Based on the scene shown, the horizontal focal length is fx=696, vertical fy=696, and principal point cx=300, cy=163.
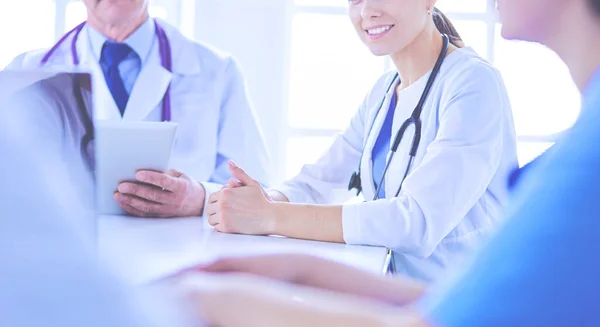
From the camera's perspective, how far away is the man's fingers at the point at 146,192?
1382 millimetres

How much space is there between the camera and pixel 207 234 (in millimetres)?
1221

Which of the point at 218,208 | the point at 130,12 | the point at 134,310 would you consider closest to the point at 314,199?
the point at 218,208

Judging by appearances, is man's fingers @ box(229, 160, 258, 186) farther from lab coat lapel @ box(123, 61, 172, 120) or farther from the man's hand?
lab coat lapel @ box(123, 61, 172, 120)

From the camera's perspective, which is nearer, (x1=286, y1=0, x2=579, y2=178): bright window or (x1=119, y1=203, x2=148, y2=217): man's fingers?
(x1=119, y1=203, x2=148, y2=217): man's fingers

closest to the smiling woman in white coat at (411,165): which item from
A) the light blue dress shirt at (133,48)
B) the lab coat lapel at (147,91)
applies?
the lab coat lapel at (147,91)

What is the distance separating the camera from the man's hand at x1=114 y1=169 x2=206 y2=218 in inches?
54.6

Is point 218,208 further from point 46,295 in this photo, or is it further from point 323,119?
point 323,119

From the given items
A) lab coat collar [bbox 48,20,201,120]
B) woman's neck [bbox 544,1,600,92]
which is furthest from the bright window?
woman's neck [bbox 544,1,600,92]

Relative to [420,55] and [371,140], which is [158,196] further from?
[420,55]

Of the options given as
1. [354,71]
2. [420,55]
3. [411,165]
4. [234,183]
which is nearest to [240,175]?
[234,183]

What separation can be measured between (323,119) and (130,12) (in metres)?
1.36

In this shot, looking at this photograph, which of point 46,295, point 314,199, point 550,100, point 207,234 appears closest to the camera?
point 46,295

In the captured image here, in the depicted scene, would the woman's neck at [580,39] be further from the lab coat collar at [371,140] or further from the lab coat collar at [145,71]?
the lab coat collar at [145,71]

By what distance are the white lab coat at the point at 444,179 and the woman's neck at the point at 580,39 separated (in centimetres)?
50
